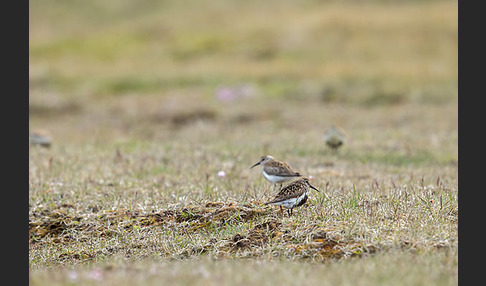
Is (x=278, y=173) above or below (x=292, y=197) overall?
above

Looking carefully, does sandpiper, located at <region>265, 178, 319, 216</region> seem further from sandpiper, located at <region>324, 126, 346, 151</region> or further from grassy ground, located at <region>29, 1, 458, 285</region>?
sandpiper, located at <region>324, 126, 346, 151</region>

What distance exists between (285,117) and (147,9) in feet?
126

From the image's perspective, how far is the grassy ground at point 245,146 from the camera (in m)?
6.90

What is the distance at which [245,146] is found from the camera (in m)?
16.9

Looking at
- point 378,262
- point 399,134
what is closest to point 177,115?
point 399,134

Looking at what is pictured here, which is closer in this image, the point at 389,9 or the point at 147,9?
the point at 389,9

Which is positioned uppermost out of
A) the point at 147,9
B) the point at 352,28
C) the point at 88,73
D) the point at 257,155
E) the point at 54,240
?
the point at 147,9

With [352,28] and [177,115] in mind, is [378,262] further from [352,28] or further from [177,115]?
[352,28]

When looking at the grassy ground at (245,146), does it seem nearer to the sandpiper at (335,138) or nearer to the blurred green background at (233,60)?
the blurred green background at (233,60)

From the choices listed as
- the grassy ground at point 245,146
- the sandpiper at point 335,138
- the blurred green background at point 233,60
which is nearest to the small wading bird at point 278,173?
the grassy ground at point 245,146

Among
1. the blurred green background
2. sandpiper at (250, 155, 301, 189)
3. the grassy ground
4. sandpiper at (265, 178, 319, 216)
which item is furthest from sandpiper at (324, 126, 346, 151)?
the blurred green background

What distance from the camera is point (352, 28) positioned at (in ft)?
137

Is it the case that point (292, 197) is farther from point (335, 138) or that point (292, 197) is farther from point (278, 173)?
point (335, 138)

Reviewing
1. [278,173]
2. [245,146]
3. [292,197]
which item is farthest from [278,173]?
[245,146]
